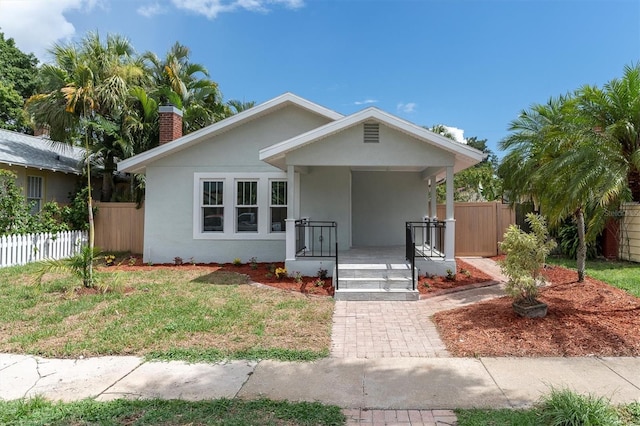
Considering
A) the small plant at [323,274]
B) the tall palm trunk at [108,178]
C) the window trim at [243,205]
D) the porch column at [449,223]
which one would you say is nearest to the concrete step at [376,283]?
the small plant at [323,274]

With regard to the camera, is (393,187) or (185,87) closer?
(393,187)

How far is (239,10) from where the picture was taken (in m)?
12.4

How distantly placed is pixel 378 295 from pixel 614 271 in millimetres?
6918

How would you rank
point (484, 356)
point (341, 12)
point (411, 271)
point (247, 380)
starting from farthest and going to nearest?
point (341, 12) → point (411, 271) → point (484, 356) → point (247, 380)

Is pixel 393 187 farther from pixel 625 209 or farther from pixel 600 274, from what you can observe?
pixel 625 209

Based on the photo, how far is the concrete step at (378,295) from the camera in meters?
7.83

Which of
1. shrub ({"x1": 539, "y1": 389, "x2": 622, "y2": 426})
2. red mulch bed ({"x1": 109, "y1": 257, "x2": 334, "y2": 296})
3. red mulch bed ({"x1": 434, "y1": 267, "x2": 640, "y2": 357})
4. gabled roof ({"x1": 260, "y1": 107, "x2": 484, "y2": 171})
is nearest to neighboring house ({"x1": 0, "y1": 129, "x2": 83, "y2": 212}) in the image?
red mulch bed ({"x1": 109, "y1": 257, "x2": 334, "y2": 296})

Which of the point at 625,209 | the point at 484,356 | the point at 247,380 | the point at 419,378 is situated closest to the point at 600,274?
the point at 625,209

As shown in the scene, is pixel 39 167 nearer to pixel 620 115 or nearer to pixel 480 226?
pixel 480 226

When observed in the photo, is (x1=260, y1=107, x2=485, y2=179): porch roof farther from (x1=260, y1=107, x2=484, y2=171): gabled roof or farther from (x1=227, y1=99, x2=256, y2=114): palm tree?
(x1=227, y1=99, x2=256, y2=114): palm tree

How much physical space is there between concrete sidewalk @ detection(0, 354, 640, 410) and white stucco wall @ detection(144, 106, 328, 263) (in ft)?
23.7

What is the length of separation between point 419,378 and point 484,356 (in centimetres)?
114

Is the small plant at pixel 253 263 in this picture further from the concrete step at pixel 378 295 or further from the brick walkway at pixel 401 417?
the brick walkway at pixel 401 417

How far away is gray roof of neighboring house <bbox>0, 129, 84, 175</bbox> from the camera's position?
13.0 m
